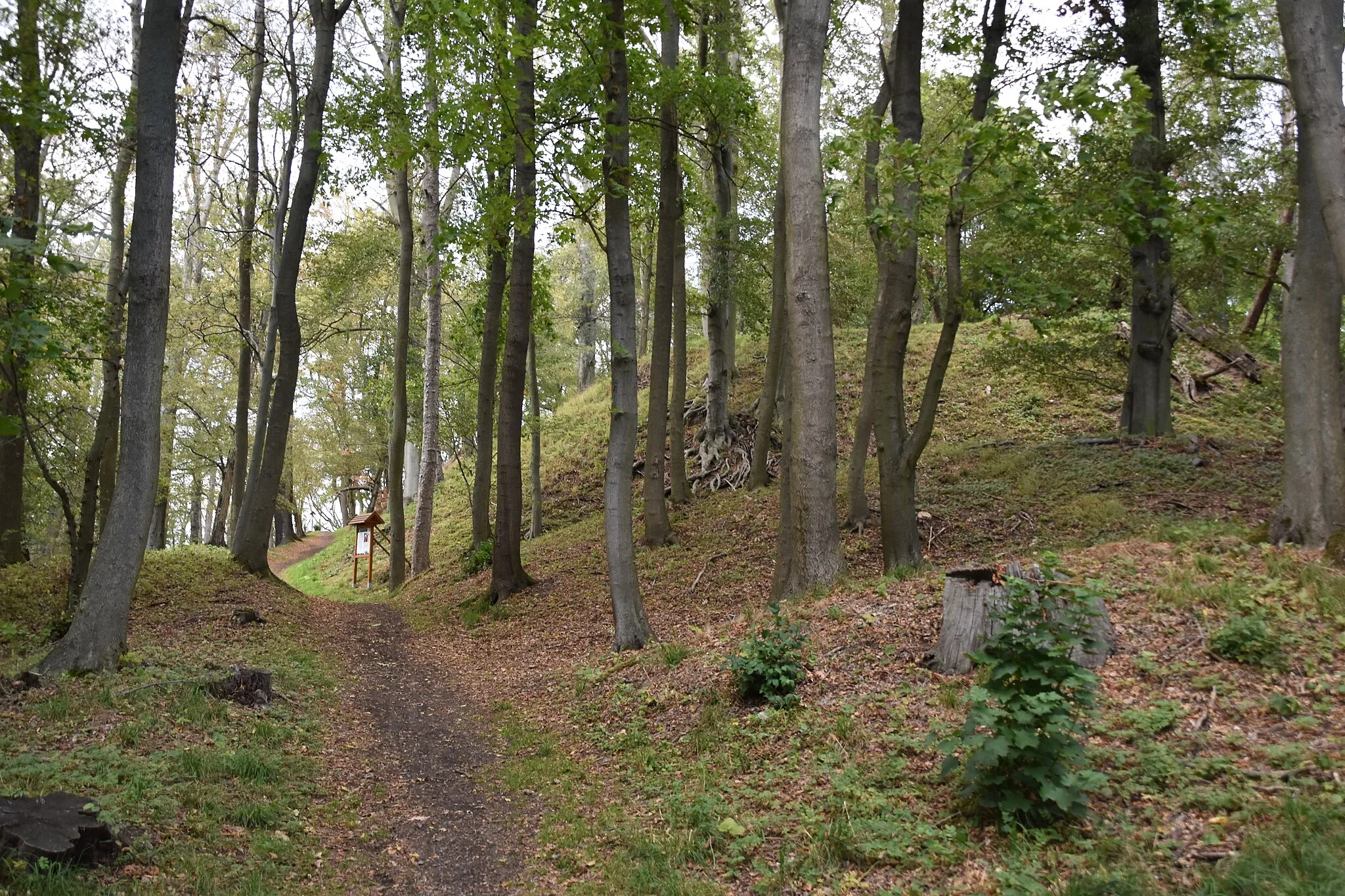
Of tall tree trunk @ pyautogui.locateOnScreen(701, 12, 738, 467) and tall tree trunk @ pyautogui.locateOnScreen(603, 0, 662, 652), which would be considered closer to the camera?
tall tree trunk @ pyautogui.locateOnScreen(603, 0, 662, 652)

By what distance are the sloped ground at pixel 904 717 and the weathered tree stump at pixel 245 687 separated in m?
2.23

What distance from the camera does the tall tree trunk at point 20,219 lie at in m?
5.19

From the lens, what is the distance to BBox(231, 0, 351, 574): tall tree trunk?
14297mm

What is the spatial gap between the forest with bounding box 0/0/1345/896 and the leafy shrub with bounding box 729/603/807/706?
0.13 feet

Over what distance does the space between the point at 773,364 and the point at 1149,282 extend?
21.6 ft

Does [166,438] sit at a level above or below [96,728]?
above

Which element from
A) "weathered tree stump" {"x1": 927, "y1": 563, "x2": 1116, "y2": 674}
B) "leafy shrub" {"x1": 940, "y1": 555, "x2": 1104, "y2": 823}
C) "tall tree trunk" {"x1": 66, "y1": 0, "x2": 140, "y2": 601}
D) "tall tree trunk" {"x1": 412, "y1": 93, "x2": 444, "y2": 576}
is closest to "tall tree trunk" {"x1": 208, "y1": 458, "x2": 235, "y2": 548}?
"tall tree trunk" {"x1": 412, "y1": 93, "x2": 444, "y2": 576}

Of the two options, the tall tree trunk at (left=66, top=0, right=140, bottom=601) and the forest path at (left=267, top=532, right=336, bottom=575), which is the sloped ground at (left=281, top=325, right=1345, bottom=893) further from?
the forest path at (left=267, top=532, right=336, bottom=575)

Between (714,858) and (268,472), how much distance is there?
43.4 feet

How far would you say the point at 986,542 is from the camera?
38.5 feet

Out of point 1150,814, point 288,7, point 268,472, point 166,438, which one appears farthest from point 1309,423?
point 166,438

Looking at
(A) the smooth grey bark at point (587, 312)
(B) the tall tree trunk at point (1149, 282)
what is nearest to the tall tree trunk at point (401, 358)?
(B) the tall tree trunk at point (1149, 282)

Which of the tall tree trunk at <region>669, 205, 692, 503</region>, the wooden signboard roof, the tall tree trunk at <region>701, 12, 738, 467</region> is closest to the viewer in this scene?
the tall tree trunk at <region>669, 205, 692, 503</region>

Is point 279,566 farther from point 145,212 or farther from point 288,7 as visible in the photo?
point 145,212
